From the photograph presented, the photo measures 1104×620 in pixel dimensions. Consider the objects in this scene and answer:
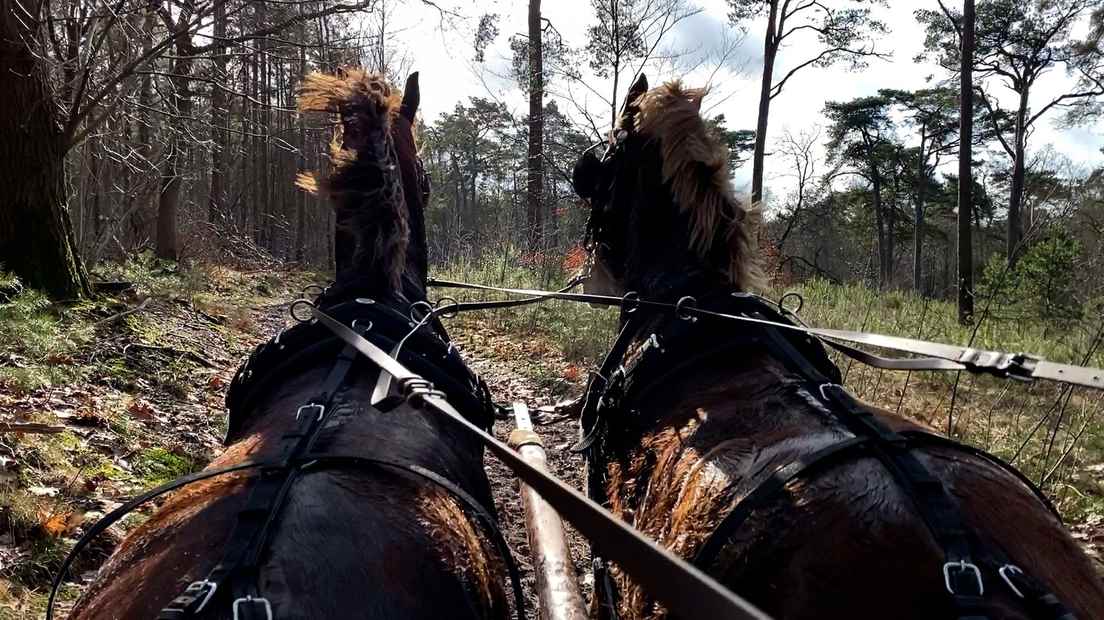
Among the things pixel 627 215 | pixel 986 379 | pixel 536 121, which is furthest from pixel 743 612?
pixel 536 121

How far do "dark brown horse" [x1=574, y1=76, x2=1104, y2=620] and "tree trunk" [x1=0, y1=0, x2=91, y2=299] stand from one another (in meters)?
5.93

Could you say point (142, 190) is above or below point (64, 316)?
above

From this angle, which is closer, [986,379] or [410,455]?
[410,455]

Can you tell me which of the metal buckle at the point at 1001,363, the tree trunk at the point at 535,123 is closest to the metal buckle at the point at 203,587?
the metal buckle at the point at 1001,363

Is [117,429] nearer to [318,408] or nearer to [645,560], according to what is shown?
[318,408]

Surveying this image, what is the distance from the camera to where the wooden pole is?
1.84 meters

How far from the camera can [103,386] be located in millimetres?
4840

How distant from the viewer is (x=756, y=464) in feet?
5.46

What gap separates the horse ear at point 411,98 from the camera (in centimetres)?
344

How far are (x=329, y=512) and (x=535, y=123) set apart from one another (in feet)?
48.7

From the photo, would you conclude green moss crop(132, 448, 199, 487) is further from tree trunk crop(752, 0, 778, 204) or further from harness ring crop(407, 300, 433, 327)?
tree trunk crop(752, 0, 778, 204)

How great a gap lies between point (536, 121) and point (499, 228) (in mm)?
2710

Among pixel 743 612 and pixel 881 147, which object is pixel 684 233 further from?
pixel 881 147

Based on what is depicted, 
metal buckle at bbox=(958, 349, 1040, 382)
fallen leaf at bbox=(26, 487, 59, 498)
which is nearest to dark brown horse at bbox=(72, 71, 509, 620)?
metal buckle at bbox=(958, 349, 1040, 382)
